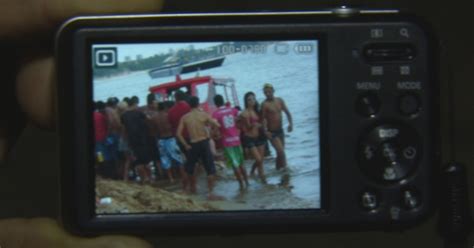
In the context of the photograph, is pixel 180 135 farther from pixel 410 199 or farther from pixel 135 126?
pixel 410 199

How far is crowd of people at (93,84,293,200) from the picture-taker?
0.48m

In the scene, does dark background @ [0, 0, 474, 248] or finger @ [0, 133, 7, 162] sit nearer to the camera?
finger @ [0, 133, 7, 162]

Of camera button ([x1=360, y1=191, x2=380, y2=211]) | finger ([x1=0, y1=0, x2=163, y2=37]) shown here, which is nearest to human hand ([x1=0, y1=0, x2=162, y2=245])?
finger ([x1=0, y1=0, x2=163, y2=37])

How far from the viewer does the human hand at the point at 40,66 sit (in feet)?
1.63

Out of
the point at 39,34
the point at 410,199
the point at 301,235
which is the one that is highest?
the point at 39,34

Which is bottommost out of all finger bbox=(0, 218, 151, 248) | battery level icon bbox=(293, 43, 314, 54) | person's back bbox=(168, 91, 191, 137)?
finger bbox=(0, 218, 151, 248)

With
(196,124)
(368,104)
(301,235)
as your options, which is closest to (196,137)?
(196,124)

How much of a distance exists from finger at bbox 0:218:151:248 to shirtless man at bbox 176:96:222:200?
0.06 meters

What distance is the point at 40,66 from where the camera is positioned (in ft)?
1.75

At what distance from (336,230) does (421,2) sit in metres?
0.32

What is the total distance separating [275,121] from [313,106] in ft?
0.08

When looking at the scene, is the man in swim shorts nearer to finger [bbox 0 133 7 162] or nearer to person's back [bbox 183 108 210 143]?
person's back [bbox 183 108 210 143]

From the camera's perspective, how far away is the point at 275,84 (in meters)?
0.48

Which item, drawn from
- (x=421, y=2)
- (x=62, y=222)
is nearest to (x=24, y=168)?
(x=62, y=222)
